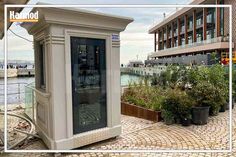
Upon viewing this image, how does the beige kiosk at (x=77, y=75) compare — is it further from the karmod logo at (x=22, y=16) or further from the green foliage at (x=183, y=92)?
the green foliage at (x=183, y=92)

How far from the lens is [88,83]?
15.4 ft

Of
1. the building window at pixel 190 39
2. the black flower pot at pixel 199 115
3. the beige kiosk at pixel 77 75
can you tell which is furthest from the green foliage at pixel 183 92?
the building window at pixel 190 39

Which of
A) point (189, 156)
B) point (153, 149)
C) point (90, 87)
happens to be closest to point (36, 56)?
point (90, 87)

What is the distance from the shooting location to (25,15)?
4.19 meters

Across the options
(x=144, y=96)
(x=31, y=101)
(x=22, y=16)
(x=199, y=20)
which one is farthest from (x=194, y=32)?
(x=22, y=16)

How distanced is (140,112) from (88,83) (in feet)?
9.29

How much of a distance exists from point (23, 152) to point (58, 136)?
0.80 metres

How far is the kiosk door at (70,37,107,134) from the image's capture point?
4496 mm

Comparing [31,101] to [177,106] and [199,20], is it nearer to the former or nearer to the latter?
[177,106]

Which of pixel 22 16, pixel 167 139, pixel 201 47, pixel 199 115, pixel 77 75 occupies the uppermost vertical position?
pixel 201 47

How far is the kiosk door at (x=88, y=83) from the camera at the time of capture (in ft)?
14.8

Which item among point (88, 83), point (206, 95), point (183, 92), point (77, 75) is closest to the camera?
point (77, 75)

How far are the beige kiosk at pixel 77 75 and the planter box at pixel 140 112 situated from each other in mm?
1772

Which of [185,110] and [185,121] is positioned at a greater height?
[185,110]
